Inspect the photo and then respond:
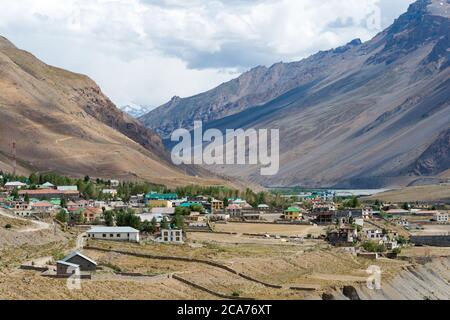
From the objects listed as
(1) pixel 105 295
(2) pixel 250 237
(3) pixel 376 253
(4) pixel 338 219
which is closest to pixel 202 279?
(1) pixel 105 295

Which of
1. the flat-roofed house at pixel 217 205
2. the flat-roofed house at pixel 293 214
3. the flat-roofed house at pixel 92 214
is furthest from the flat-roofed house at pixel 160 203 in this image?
the flat-roofed house at pixel 92 214

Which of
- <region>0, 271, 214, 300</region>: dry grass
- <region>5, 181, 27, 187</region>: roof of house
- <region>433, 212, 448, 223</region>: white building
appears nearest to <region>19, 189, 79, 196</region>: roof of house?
<region>5, 181, 27, 187</region>: roof of house

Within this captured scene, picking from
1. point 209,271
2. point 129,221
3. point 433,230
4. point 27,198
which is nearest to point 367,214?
point 433,230

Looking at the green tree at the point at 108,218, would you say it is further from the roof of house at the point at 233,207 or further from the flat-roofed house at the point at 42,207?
the roof of house at the point at 233,207

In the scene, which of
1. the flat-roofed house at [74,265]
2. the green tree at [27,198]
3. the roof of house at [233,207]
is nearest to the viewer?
the flat-roofed house at [74,265]

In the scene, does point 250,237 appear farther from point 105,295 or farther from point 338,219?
point 105,295

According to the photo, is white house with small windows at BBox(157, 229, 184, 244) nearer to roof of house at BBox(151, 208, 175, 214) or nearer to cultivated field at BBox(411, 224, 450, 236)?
roof of house at BBox(151, 208, 175, 214)
